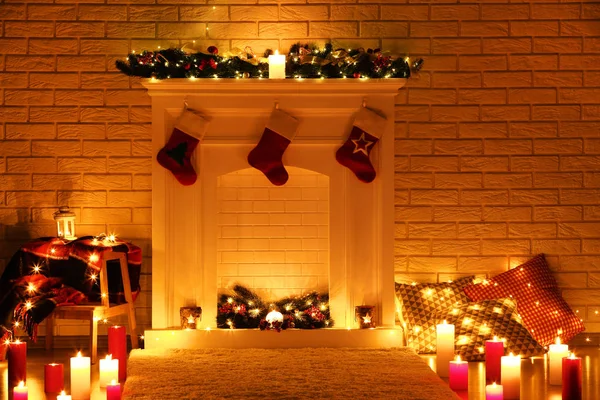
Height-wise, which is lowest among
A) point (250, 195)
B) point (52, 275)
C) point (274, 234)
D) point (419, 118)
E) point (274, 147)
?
point (52, 275)

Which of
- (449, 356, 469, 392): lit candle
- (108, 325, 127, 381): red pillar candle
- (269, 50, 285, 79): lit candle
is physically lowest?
(449, 356, 469, 392): lit candle

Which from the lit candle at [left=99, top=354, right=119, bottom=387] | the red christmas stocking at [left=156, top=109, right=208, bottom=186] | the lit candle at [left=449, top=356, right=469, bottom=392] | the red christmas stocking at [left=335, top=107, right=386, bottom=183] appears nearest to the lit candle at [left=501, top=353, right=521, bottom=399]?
the lit candle at [left=449, top=356, right=469, bottom=392]

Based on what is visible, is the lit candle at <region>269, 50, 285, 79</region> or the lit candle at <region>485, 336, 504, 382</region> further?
the lit candle at <region>269, 50, 285, 79</region>

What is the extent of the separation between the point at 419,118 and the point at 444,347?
1769 millimetres

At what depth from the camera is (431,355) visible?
19.3 ft

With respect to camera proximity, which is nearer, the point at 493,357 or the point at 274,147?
the point at 493,357

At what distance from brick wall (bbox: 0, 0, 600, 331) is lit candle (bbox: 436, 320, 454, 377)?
1169 mm

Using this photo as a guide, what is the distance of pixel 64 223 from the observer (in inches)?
234

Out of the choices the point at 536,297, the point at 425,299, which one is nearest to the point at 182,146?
the point at 425,299

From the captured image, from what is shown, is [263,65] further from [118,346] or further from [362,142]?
[118,346]

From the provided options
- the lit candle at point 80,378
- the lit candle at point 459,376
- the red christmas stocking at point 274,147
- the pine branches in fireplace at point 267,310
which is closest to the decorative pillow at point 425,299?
the pine branches in fireplace at point 267,310

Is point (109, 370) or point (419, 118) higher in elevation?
point (419, 118)

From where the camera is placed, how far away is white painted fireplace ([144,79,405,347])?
5.96m

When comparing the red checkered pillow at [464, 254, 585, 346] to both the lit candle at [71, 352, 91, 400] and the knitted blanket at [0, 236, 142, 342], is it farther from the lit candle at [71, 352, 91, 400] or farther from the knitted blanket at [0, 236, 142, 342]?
the lit candle at [71, 352, 91, 400]
